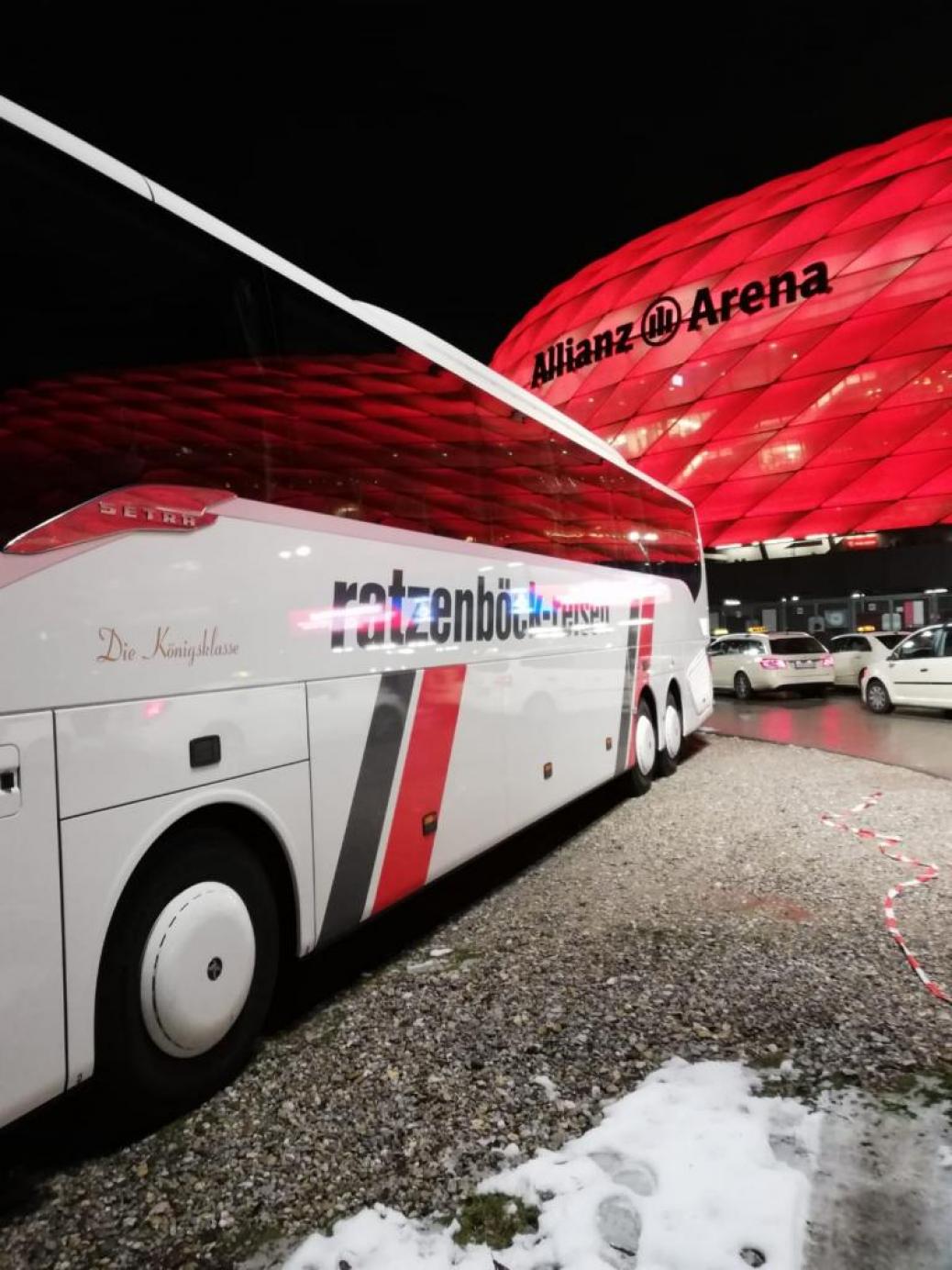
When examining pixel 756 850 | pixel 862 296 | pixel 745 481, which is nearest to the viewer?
pixel 756 850

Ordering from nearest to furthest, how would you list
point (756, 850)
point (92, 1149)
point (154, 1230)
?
1. point (154, 1230)
2. point (92, 1149)
3. point (756, 850)

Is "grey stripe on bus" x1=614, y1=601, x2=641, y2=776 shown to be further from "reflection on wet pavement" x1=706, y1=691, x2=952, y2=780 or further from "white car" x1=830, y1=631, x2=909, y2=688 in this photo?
"white car" x1=830, y1=631, x2=909, y2=688

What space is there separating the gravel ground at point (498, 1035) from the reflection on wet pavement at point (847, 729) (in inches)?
190

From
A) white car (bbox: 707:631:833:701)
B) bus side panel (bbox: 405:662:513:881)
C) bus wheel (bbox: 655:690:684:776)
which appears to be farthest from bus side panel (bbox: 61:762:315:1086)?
white car (bbox: 707:631:833:701)

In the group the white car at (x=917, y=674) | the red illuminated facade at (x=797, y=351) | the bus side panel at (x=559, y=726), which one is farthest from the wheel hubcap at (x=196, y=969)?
the red illuminated facade at (x=797, y=351)

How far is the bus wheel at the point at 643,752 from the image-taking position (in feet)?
26.7

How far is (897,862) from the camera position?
5648mm

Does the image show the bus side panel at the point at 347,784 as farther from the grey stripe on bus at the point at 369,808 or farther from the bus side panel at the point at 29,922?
the bus side panel at the point at 29,922

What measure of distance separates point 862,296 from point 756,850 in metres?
30.1

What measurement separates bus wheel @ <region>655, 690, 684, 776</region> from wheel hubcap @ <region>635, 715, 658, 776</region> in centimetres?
23

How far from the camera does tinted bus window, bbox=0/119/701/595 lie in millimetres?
2486

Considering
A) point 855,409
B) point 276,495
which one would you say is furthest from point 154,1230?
point 855,409

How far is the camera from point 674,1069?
3.04 metres

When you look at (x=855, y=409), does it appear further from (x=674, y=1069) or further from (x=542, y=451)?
→ (x=674, y=1069)
